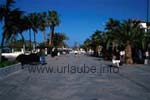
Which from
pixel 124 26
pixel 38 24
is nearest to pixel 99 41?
pixel 38 24

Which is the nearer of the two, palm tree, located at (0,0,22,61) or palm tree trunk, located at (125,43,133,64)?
palm tree, located at (0,0,22,61)

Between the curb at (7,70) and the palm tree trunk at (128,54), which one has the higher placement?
the palm tree trunk at (128,54)

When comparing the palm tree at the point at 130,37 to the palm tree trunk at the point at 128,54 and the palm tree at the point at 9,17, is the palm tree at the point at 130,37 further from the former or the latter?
the palm tree at the point at 9,17

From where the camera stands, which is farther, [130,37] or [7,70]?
[130,37]

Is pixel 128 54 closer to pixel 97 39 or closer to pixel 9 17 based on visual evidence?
pixel 9 17

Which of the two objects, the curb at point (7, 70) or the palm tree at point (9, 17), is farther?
the palm tree at point (9, 17)

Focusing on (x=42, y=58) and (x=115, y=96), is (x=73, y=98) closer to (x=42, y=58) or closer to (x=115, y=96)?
(x=115, y=96)

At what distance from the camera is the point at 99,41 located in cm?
8225

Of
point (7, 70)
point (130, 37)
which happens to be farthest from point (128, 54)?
point (7, 70)

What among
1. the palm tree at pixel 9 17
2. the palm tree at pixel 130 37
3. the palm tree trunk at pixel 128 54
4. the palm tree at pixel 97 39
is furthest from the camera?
the palm tree at pixel 97 39

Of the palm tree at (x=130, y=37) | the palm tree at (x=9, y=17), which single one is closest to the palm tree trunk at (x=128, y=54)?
the palm tree at (x=130, y=37)

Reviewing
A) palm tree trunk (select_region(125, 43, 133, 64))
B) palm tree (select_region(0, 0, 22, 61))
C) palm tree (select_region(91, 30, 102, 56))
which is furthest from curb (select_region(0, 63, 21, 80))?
palm tree (select_region(91, 30, 102, 56))

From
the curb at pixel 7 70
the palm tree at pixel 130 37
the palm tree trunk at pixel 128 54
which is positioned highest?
the palm tree at pixel 130 37

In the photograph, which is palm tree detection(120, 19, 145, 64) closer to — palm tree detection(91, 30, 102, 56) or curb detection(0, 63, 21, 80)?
curb detection(0, 63, 21, 80)
